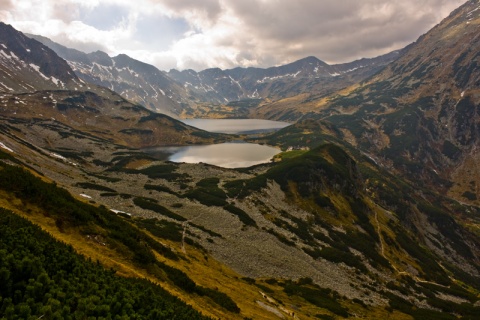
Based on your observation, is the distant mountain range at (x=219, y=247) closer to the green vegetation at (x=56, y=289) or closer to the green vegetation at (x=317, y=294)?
the green vegetation at (x=56, y=289)

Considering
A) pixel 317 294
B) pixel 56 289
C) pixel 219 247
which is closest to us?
pixel 56 289

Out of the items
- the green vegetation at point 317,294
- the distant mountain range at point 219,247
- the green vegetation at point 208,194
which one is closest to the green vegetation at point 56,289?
the distant mountain range at point 219,247

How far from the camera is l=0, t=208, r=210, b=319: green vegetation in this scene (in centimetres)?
1363

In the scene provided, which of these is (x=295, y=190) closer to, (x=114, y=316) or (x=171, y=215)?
(x=171, y=215)

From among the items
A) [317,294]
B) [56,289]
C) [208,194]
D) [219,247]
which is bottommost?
[317,294]

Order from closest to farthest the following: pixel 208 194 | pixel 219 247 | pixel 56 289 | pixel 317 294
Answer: pixel 56 289
pixel 317 294
pixel 219 247
pixel 208 194

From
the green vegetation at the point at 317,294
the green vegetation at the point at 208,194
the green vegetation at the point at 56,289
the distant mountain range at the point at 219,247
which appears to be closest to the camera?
the green vegetation at the point at 56,289

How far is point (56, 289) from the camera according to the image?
1526cm

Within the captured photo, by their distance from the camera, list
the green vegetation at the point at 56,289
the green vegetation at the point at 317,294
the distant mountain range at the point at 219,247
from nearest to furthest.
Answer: the green vegetation at the point at 56,289
the distant mountain range at the point at 219,247
the green vegetation at the point at 317,294

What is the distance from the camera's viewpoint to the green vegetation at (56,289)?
13.6 meters

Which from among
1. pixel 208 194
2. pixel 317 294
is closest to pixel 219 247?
pixel 317 294

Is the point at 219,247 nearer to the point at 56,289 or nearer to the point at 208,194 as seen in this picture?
the point at 208,194

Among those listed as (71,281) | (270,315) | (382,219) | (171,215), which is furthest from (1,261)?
(382,219)

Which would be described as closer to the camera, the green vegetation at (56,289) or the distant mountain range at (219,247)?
the green vegetation at (56,289)
